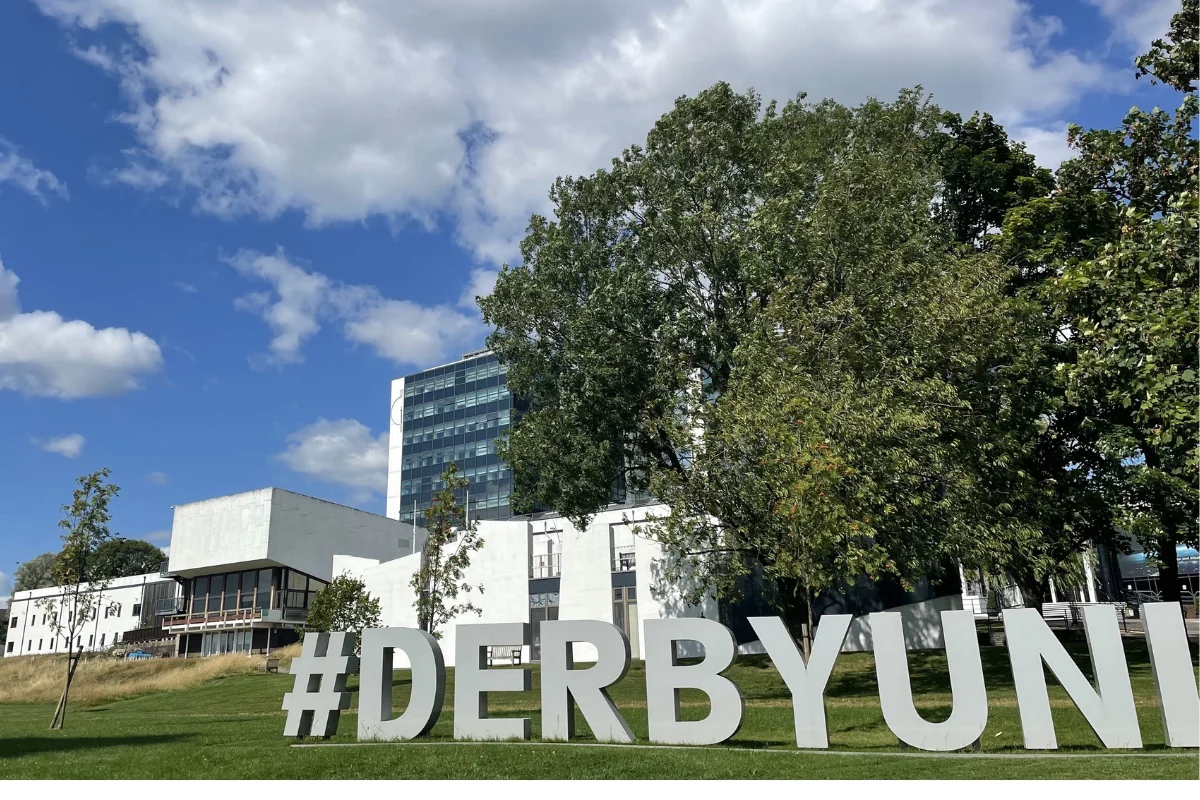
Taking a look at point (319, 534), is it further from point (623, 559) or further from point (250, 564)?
point (623, 559)

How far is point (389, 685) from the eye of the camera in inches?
594

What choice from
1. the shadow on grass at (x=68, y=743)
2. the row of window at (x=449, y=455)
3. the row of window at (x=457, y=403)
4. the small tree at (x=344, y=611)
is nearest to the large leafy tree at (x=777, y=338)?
the small tree at (x=344, y=611)

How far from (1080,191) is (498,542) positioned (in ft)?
113

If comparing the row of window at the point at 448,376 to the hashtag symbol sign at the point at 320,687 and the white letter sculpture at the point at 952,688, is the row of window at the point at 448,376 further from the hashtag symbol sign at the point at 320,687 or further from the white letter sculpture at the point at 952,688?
the white letter sculpture at the point at 952,688

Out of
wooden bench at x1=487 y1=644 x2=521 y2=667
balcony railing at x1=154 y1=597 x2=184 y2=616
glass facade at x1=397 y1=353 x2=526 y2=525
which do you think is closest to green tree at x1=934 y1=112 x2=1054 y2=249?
wooden bench at x1=487 y1=644 x2=521 y2=667

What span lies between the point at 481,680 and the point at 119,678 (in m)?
42.8

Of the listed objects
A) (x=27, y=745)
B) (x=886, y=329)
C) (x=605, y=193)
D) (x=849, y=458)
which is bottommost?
(x=27, y=745)

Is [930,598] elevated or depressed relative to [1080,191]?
depressed

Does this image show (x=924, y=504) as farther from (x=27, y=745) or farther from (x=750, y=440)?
(x=27, y=745)

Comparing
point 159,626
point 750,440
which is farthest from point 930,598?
point 159,626

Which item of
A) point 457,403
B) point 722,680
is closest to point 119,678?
point 722,680

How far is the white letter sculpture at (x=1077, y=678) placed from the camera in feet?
36.8

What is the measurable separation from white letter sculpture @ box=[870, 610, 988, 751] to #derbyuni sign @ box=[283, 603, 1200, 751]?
1cm
